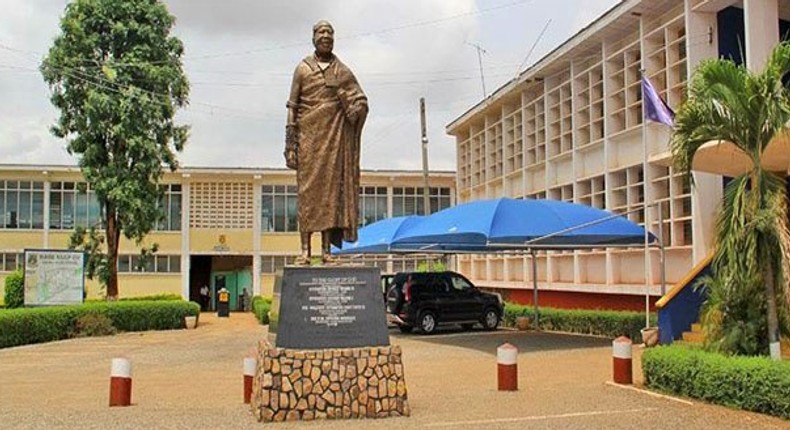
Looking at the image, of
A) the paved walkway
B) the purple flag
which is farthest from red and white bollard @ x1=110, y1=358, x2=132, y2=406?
the purple flag

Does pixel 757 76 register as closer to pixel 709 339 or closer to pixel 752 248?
pixel 752 248

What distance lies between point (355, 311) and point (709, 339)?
176 inches

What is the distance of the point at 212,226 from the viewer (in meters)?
40.1

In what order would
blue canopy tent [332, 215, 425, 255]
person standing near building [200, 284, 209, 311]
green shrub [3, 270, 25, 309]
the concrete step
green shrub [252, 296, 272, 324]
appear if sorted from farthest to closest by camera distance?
person standing near building [200, 284, 209, 311] < green shrub [252, 296, 272, 324] < green shrub [3, 270, 25, 309] < blue canopy tent [332, 215, 425, 255] < the concrete step

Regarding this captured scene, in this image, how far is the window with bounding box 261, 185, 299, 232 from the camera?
40.9 metres

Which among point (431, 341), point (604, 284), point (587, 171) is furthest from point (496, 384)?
point (587, 171)

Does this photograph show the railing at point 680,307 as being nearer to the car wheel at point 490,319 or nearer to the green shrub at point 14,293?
the car wheel at point 490,319

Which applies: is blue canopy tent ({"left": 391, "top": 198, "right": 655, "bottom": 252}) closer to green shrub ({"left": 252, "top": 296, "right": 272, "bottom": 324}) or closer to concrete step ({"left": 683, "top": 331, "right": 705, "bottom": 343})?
concrete step ({"left": 683, "top": 331, "right": 705, "bottom": 343})

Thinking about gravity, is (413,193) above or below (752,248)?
above

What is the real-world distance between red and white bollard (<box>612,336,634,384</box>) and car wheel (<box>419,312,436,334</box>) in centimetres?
1136

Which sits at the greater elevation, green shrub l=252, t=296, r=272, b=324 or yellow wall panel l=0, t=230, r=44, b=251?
yellow wall panel l=0, t=230, r=44, b=251

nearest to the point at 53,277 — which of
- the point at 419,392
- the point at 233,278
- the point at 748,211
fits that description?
the point at 419,392

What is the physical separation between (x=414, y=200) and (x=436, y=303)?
1894 centimetres

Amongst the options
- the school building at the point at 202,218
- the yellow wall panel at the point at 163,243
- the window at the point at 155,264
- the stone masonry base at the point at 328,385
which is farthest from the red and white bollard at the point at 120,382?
the yellow wall panel at the point at 163,243
